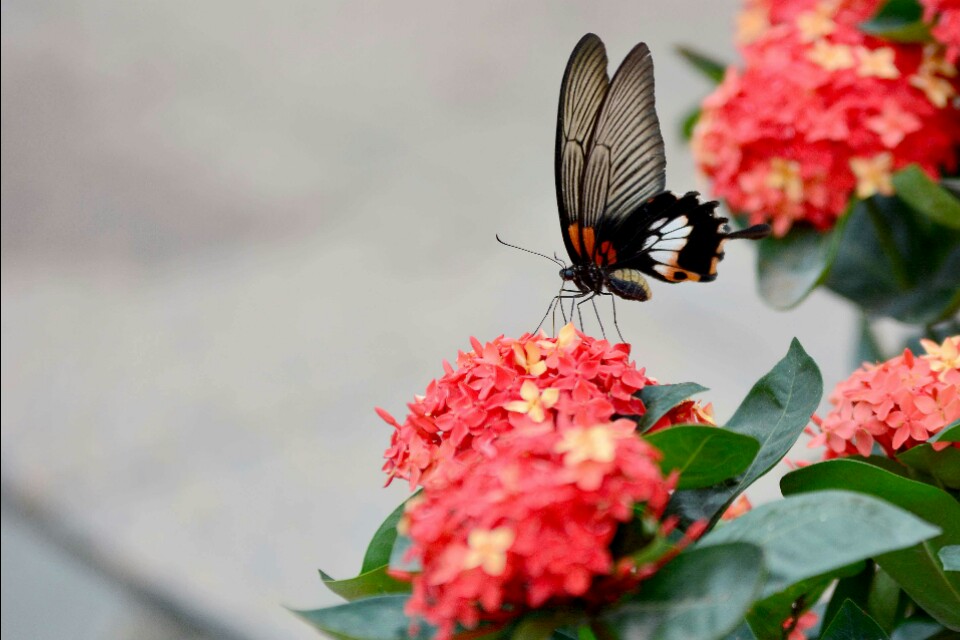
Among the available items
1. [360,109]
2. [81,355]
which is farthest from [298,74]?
[81,355]

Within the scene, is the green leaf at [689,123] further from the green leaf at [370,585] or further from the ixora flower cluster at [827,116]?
the green leaf at [370,585]

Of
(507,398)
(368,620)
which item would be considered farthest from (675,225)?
(368,620)

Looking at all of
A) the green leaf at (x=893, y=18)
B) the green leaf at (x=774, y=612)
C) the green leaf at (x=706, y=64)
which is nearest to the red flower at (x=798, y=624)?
the green leaf at (x=774, y=612)

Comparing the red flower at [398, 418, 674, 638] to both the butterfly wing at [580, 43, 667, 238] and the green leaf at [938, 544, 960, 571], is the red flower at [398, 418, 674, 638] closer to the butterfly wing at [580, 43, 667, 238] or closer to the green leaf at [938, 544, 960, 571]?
the green leaf at [938, 544, 960, 571]

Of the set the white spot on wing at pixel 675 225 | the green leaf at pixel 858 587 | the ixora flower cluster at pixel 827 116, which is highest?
the ixora flower cluster at pixel 827 116

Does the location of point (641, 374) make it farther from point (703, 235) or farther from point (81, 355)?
point (81, 355)
